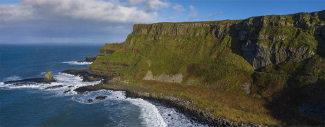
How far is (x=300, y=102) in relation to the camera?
40.4 meters

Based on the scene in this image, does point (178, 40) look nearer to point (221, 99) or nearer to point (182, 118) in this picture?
point (221, 99)

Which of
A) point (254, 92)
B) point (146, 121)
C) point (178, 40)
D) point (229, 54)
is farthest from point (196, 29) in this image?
point (146, 121)

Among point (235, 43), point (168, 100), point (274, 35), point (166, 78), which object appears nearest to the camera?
point (168, 100)

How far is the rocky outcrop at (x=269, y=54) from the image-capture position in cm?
4986

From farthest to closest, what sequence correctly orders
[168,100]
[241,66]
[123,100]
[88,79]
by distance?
[88,79] < [241,66] < [123,100] < [168,100]

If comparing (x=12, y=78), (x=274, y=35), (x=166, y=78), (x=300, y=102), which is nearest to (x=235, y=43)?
(x=274, y=35)

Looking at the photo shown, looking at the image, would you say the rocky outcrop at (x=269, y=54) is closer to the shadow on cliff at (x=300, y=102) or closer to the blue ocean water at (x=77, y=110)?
the shadow on cliff at (x=300, y=102)

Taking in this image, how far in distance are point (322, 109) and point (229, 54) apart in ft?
108

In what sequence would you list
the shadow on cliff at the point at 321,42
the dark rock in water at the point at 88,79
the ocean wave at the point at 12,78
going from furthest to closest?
the ocean wave at the point at 12,78
the dark rock in water at the point at 88,79
the shadow on cliff at the point at 321,42

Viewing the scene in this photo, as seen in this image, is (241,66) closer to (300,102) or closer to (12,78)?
(300,102)

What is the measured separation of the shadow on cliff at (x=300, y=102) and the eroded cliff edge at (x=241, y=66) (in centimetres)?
17

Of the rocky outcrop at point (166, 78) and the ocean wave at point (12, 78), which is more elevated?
the rocky outcrop at point (166, 78)

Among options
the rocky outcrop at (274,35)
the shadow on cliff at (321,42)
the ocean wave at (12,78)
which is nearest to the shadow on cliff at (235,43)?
the rocky outcrop at (274,35)

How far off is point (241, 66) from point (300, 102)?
2090 centimetres
